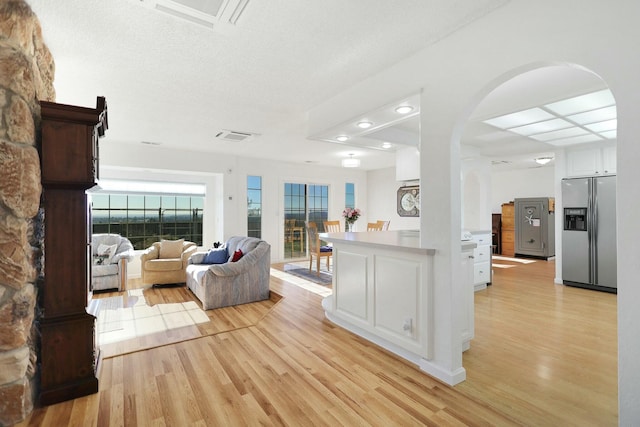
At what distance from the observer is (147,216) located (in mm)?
6441

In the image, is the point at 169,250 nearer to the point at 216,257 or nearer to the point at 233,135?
the point at 216,257

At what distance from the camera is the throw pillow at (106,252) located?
510 centimetres

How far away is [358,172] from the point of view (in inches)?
350

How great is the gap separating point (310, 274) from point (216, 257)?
1867mm

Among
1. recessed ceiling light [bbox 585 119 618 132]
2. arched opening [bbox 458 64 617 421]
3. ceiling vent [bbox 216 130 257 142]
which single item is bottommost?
arched opening [bbox 458 64 617 421]

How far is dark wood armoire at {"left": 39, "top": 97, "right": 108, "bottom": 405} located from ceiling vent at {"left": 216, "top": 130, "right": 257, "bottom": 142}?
2726 mm

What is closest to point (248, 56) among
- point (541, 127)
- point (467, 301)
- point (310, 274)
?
point (467, 301)

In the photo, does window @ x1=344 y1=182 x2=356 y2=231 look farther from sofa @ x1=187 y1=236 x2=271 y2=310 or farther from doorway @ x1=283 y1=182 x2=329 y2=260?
sofa @ x1=187 y1=236 x2=271 y2=310

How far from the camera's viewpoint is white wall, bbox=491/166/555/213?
313 inches

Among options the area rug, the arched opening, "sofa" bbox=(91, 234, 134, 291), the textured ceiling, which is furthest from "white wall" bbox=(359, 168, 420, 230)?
"sofa" bbox=(91, 234, 134, 291)

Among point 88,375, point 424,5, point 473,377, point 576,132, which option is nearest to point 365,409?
point 473,377

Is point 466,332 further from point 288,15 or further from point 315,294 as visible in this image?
point 288,15

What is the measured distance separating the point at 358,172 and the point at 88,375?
766 cm

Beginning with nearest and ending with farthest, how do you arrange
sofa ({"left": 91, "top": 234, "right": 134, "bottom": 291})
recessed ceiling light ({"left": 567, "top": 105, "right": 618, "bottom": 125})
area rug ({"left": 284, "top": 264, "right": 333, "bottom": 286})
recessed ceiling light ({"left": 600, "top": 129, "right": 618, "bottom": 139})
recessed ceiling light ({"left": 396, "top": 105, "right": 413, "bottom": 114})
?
recessed ceiling light ({"left": 396, "top": 105, "right": 413, "bottom": 114}) → recessed ceiling light ({"left": 567, "top": 105, "right": 618, "bottom": 125}) → recessed ceiling light ({"left": 600, "top": 129, "right": 618, "bottom": 139}) → sofa ({"left": 91, "top": 234, "right": 134, "bottom": 291}) → area rug ({"left": 284, "top": 264, "right": 333, "bottom": 286})
